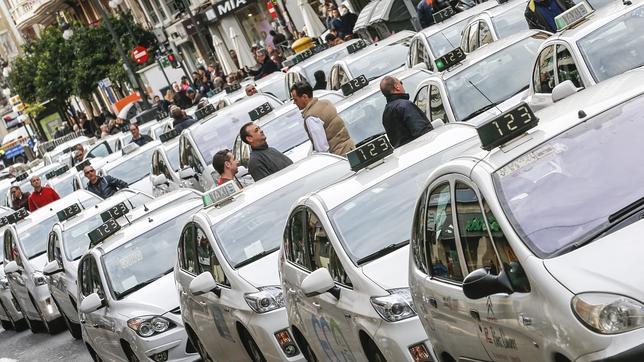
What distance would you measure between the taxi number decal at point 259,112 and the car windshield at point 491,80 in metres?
5.76

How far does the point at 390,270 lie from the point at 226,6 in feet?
188

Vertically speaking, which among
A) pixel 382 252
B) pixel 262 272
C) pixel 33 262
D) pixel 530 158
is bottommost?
pixel 33 262

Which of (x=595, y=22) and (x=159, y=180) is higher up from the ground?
(x=595, y=22)

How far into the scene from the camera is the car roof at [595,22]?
1204cm

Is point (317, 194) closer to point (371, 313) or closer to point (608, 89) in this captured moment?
point (371, 313)

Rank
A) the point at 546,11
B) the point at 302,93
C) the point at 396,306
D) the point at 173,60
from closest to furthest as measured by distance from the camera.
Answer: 1. the point at 396,306
2. the point at 302,93
3. the point at 546,11
4. the point at 173,60

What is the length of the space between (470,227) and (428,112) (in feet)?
26.1

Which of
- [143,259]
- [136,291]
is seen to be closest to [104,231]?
[143,259]

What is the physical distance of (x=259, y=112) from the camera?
20.2 meters

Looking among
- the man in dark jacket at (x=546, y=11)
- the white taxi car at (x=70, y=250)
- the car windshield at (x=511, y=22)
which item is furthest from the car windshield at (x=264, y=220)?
the car windshield at (x=511, y=22)

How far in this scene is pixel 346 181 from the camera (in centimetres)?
984

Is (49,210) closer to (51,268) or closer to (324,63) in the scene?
(51,268)

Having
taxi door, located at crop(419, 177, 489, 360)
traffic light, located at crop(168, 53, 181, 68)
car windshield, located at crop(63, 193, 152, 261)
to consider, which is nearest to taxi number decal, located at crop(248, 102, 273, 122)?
car windshield, located at crop(63, 193, 152, 261)

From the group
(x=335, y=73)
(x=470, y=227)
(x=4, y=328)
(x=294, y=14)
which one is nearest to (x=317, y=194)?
(x=470, y=227)
